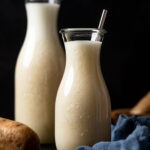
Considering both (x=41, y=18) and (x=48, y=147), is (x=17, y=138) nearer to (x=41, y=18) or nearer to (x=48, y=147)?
(x=48, y=147)

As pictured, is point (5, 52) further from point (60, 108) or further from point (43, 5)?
point (60, 108)

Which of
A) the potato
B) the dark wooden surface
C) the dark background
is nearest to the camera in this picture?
the dark wooden surface

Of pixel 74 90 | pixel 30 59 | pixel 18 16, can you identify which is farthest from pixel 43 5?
pixel 18 16

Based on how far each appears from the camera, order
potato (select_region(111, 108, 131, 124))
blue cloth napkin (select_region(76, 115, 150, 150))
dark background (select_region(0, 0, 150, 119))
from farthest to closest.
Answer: dark background (select_region(0, 0, 150, 119)) < potato (select_region(111, 108, 131, 124)) < blue cloth napkin (select_region(76, 115, 150, 150))

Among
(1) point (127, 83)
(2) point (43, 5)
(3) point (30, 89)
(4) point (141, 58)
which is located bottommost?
(1) point (127, 83)

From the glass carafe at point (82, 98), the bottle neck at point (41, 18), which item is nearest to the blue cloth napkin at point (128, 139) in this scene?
the glass carafe at point (82, 98)

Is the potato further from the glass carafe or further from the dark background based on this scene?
the dark background

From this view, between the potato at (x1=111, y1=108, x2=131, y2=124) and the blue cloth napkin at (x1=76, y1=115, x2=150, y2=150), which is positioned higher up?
the blue cloth napkin at (x1=76, y1=115, x2=150, y2=150)

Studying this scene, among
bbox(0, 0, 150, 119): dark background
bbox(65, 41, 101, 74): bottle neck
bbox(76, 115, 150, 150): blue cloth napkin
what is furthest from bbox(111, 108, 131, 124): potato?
bbox(0, 0, 150, 119): dark background
